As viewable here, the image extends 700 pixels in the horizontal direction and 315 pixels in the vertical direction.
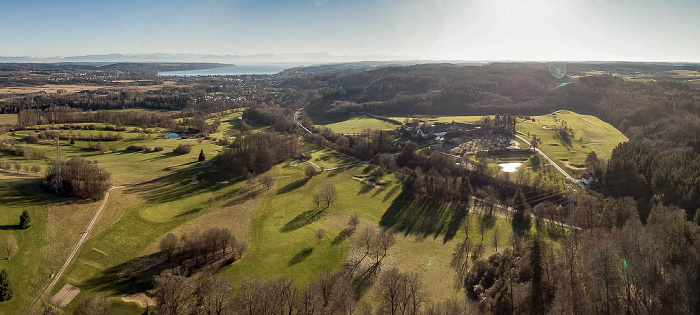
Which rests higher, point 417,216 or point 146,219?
point 146,219

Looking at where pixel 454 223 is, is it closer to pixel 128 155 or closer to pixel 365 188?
pixel 365 188

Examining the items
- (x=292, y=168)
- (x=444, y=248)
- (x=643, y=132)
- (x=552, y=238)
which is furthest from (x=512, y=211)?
(x=643, y=132)

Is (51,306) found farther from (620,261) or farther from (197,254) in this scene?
(620,261)

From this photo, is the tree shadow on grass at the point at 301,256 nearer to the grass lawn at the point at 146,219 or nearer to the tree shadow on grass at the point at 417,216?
the grass lawn at the point at 146,219

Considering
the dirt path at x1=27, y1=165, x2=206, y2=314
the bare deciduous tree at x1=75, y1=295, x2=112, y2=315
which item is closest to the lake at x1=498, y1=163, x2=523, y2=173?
the bare deciduous tree at x1=75, y1=295, x2=112, y2=315

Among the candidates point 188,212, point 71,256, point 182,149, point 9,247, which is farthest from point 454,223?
point 182,149

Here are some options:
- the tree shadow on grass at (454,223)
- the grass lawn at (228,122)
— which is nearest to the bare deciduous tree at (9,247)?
the tree shadow on grass at (454,223)

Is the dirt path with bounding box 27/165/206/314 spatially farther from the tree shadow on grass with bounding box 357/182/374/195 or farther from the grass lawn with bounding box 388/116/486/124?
the grass lawn with bounding box 388/116/486/124
